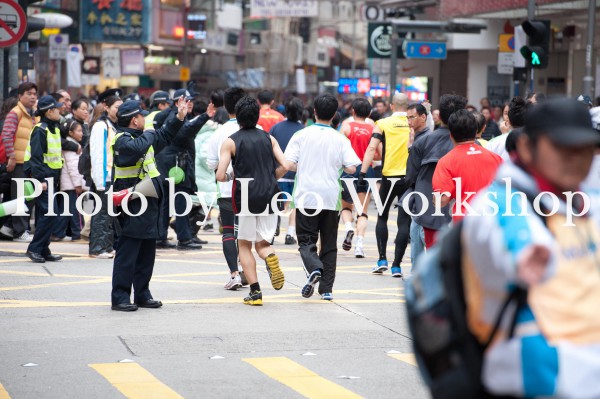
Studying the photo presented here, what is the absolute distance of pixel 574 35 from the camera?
92.1 ft

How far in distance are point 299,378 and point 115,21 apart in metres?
39.7

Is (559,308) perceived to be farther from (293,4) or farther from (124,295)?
(293,4)

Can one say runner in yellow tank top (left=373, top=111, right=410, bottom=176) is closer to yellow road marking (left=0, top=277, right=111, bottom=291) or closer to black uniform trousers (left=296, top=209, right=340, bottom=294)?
black uniform trousers (left=296, top=209, right=340, bottom=294)

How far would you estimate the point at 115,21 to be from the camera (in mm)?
45844

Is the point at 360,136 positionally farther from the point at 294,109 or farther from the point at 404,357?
the point at 404,357

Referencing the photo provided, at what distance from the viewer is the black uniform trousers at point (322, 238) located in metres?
11.0

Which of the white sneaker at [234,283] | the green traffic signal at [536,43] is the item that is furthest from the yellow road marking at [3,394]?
the green traffic signal at [536,43]

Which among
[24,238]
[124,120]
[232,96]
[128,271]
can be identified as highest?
[232,96]

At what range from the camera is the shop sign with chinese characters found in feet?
148

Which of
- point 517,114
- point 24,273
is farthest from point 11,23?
point 517,114

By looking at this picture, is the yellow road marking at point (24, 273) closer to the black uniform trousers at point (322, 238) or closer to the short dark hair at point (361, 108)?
the black uniform trousers at point (322, 238)

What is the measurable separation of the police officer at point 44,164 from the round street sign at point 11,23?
1479 millimetres

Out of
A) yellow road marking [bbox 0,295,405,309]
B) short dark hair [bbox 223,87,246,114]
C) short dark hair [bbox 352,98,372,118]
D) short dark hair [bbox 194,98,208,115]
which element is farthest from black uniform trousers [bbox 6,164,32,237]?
yellow road marking [bbox 0,295,405,309]

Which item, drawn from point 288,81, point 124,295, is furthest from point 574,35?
point 288,81
